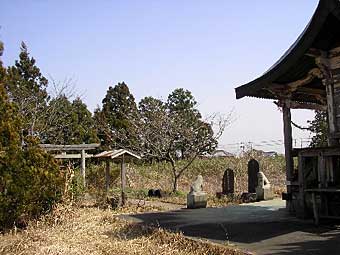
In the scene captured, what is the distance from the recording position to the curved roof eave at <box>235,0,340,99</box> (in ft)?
24.5

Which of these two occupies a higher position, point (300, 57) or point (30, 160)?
point (300, 57)

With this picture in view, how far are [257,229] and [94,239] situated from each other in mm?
3238

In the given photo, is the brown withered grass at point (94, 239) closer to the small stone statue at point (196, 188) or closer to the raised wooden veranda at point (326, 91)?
the raised wooden veranda at point (326, 91)

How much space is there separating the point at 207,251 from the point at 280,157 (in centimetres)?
2175

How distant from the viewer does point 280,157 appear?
88.6 ft

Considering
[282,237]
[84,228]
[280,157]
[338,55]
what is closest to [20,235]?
[84,228]

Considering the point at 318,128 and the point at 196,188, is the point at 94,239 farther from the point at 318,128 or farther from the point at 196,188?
the point at 318,128

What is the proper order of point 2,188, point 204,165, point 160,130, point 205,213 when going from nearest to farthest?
point 2,188 → point 205,213 → point 160,130 → point 204,165

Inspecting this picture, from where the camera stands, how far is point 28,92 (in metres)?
22.9

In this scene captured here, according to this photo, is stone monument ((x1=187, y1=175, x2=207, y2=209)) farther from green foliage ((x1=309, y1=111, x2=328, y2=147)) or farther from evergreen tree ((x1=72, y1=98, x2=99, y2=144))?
evergreen tree ((x1=72, y1=98, x2=99, y2=144))

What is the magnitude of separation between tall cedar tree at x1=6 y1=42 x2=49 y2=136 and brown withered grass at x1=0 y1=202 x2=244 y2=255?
9.77m

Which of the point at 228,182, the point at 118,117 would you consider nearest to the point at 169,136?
the point at 228,182

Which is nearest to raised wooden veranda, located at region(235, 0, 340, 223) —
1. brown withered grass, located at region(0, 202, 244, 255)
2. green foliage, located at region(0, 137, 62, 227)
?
brown withered grass, located at region(0, 202, 244, 255)

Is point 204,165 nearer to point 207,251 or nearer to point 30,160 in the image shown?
point 30,160
